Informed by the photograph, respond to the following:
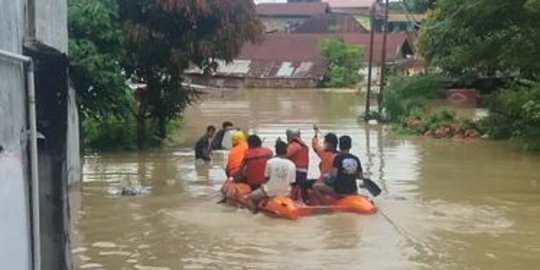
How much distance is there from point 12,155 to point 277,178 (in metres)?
7.37

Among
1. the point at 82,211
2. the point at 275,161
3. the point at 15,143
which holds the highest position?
the point at 15,143

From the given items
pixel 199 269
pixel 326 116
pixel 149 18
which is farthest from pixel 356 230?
pixel 326 116

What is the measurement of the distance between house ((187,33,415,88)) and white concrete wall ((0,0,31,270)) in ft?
193

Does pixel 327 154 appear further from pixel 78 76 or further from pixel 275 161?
pixel 78 76

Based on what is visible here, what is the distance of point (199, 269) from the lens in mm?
9711

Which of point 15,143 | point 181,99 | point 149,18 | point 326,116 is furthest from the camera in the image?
point 326,116

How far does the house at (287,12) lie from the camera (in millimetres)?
96688

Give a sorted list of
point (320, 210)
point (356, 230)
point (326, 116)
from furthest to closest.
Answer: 1. point (326, 116)
2. point (320, 210)
3. point (356, 230)

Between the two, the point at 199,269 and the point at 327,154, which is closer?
the point at 199,269

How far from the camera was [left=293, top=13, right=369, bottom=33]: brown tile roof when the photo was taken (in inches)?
3339

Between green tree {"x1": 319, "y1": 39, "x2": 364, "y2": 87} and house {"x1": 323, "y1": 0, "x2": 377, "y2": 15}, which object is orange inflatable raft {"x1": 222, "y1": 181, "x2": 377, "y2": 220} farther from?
house {"x1": 323, "y1": 0, "x2": 377, "y2": 15}

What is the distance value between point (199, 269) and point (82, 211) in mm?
4401

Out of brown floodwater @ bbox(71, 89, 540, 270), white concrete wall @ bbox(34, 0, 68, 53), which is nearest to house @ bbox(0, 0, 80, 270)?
brown floodwater @ bbox(71, 89, 540, 270)

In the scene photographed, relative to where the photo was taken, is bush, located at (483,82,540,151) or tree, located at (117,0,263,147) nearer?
bush, located at (483,82,540,151)
